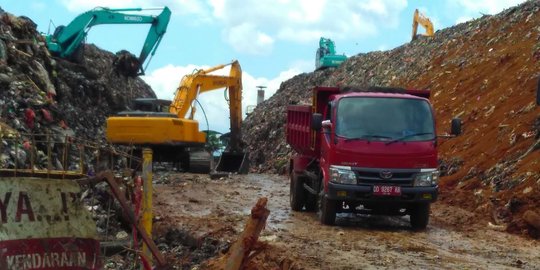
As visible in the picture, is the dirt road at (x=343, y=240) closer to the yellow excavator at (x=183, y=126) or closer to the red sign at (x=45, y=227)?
the red sign at (x=45, y=227)

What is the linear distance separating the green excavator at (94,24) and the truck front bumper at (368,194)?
1747 centimetres

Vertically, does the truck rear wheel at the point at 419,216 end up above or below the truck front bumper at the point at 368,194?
below

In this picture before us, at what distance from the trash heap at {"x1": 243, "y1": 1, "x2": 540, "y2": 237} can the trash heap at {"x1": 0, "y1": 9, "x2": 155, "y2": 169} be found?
675cm

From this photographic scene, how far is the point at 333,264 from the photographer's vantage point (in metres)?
8.43

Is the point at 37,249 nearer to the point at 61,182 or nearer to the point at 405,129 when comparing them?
the point at 61,182

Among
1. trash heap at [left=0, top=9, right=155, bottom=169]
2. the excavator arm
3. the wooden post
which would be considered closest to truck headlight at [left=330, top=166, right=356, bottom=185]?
trash heap at [left=0, top=9, right=155, bottom=169]

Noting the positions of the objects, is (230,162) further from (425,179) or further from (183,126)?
(425,179)

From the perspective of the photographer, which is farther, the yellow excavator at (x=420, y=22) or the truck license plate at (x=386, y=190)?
the yellow excavator at (x=420, y=22)

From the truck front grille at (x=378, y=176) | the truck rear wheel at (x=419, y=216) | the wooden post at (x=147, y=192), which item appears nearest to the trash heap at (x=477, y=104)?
the truck rear wheel at (x=419, y=216)

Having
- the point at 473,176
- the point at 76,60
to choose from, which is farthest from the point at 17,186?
the point at 76,60

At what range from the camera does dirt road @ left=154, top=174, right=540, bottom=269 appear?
8719 millimetres

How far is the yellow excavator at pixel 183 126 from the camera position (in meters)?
21.8

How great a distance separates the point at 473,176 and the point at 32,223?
12978 millimetres

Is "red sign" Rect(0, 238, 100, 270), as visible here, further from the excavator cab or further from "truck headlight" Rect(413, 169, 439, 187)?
the excavator cab
